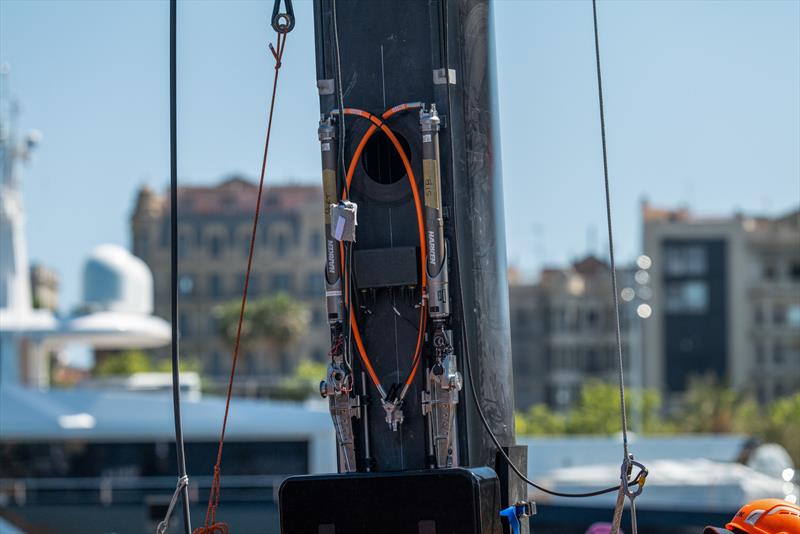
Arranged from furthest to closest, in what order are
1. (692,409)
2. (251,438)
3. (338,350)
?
(692,409) < (251,438) < (338,350)

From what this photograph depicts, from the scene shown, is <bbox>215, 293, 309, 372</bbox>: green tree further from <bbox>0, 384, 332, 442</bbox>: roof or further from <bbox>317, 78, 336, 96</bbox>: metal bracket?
<bbox>317, 78, 336, 96</bbox>: metal bracket

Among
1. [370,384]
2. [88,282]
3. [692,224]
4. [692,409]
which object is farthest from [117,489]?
[692,224]

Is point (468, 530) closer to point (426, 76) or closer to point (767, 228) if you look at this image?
point (426, 76)

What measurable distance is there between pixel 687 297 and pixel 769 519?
3443 inches

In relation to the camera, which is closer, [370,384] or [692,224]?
[370,384]

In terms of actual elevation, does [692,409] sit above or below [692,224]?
below

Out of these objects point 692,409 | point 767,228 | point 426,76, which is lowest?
point 692,409

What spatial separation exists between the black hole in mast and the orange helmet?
6.74 ft

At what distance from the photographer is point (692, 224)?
90.9 metres

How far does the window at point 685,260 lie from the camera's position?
9119 cm

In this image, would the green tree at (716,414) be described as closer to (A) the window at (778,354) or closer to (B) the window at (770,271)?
(A) the window at (778,354)

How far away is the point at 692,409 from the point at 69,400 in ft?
143

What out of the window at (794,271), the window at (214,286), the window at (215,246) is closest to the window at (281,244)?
the window at (215,246)

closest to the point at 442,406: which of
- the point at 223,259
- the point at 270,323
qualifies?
the point at 270,323
